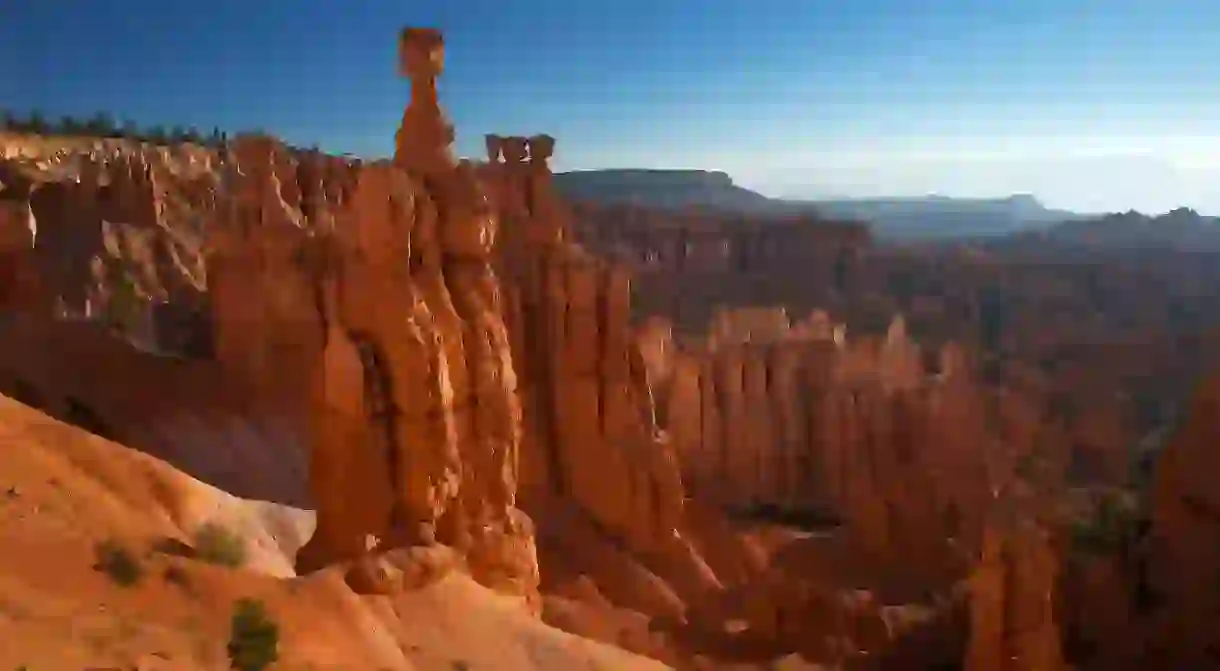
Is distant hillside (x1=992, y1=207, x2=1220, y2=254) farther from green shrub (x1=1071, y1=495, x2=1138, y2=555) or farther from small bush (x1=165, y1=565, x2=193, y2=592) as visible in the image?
small bush (x1=165, y1=565, x2=193, y2=592)

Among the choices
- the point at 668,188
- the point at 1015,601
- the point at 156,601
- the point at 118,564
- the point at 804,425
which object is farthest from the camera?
the point at 668,188

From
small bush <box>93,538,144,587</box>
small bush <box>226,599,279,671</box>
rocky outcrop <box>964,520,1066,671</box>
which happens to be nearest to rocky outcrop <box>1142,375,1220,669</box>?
rocky outcrop <box>964,520,1066,671</box>

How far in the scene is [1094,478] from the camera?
44188 millimetres

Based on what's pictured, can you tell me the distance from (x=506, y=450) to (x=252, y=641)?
9.65 meters

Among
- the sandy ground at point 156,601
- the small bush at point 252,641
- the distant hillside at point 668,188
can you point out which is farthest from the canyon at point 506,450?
the distant hillside at point 668,188

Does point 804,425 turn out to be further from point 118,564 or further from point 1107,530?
point 118,564

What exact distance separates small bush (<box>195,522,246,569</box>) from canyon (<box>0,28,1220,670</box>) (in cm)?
74

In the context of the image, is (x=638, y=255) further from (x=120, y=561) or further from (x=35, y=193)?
(x=120, y=561)

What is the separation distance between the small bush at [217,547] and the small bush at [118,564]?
140 cm

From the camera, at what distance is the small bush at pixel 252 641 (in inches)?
411

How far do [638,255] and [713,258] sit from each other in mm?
6460

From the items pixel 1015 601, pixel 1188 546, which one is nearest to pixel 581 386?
pixel 1015 601

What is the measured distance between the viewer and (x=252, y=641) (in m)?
10.5

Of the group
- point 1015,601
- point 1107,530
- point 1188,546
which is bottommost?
point 1107,530
